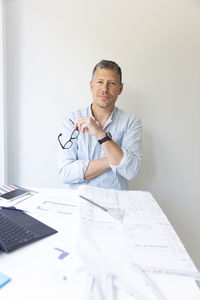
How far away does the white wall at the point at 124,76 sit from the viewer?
1.54 metres

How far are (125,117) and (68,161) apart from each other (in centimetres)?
45

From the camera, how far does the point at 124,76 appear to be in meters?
1.58

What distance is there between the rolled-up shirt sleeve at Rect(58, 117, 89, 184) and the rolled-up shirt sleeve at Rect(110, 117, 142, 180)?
0.59 feet

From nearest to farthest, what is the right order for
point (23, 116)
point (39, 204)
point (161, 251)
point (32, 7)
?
point (161, 251)
point (39, 204)
point (32, 7)
point (23, 116)

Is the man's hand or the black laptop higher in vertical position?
the man's hand

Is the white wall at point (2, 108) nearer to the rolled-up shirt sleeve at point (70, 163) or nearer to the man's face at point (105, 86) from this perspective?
the rolled-up shirt sleeve at point (70, 163)

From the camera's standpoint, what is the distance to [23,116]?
1.64 metres

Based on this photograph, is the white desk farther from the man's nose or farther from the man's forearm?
the man's nose

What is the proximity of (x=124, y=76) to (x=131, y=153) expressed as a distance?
2.09 ft

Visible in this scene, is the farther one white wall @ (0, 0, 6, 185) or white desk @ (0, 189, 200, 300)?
white wall @ (0, 0, 6, 185)

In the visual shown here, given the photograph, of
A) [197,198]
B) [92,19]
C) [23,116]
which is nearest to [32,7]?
[92,19]

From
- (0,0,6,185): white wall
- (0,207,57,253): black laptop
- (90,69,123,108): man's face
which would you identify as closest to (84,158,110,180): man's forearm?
(90,69,123,108): man's face

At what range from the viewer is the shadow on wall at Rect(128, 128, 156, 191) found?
5.43 ft

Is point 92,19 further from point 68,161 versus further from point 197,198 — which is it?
point 197,198
